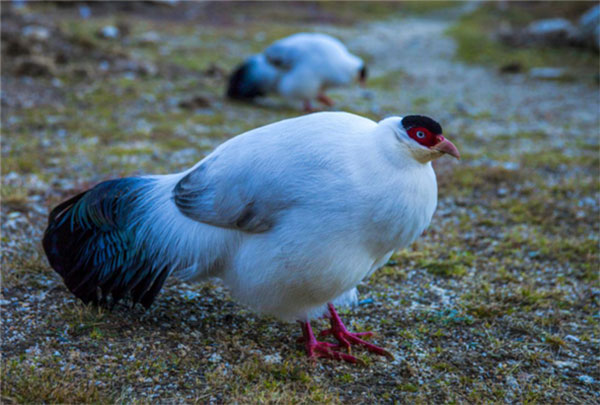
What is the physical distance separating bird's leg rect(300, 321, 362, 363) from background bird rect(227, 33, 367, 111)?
6139 mm

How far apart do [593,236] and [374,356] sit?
2.72 meters

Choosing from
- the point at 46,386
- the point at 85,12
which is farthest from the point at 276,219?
the point at 85,12

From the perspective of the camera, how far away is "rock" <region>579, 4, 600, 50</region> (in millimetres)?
13938

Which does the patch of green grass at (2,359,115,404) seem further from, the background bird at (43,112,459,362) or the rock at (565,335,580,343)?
the rock at (565,335,580,343)

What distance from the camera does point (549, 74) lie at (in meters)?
12.4

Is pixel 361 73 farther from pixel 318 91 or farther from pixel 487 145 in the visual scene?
pixel 487 145

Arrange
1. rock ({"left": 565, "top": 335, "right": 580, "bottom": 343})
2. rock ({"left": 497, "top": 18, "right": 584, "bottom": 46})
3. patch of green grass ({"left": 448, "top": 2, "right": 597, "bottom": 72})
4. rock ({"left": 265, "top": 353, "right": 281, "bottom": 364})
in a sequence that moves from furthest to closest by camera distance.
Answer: rock ({"left": 497, "top": 18, "right": 584, "bottom": 46})
patch of green grass ({"left": 448, "top": 2, "right": 597, "bottom": 72})
rock ({"left": 565, "top": 335, "right": 580, "bottom": 343})
rock ({"left": 265, "top": 353, "right": 281, "bottom": 364})

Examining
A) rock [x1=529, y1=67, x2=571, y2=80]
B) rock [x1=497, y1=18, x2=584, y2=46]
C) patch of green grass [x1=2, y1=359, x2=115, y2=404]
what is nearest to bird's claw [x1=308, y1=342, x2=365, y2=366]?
patch of green grass [x1=2, y1=359, x2=115, y2=404]

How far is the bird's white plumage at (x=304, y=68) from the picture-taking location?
9.01 metres

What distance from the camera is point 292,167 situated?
3021 mm

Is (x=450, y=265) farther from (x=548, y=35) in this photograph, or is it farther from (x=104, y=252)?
(x=548, y=35)

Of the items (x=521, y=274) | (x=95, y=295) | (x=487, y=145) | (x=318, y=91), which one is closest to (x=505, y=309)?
(x=521, y=274)

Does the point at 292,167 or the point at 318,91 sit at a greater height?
the point at 292,167

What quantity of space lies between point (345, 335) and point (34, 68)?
25.6 ft
